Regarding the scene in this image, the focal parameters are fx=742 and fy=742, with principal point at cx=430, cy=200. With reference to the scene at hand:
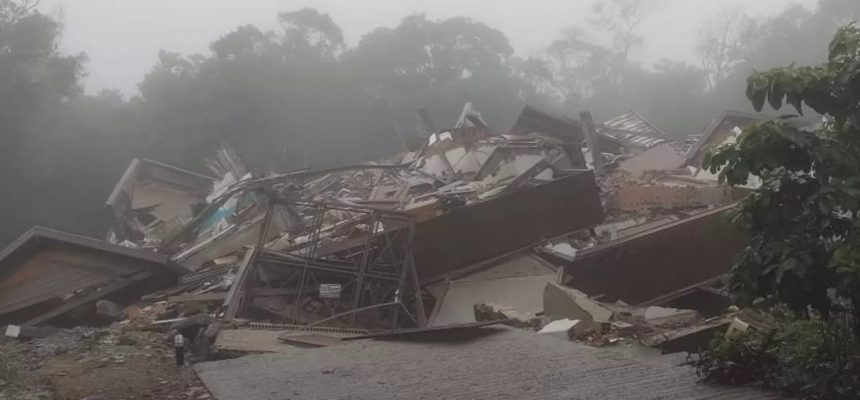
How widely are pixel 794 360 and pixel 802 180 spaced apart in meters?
0.97

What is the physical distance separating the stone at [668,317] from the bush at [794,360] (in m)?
2.80

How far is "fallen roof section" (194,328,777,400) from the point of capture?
4488mm

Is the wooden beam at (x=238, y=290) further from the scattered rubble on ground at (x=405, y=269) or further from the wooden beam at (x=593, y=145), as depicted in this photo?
the wooden beam at (x=593, y=145)

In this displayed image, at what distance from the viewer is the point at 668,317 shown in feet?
24.9

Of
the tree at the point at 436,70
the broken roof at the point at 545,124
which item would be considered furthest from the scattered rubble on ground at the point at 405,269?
the tree at the point at 436,70

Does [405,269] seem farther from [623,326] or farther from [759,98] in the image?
[759,98]

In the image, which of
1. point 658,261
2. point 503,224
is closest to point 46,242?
point 503,224

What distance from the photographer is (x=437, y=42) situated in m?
31.1

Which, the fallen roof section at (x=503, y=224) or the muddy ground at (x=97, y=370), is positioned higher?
the fallen roof section at (x=503, y=224)

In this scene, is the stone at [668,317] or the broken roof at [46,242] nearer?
the stone at [668,317]

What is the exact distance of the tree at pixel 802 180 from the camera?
368 centimetres

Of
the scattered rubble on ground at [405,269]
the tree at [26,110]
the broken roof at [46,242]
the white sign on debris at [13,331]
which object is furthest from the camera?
the tree at [26,110]

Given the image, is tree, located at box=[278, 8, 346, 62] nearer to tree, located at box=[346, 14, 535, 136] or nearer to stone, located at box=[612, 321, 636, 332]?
tree, located at box=[346, 14, 535, 136]

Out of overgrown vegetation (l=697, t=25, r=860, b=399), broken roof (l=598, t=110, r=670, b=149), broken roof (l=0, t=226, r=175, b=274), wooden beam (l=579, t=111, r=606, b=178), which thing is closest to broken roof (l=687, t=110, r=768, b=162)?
broken roof (l=598, t=110, r=670, b=149)
